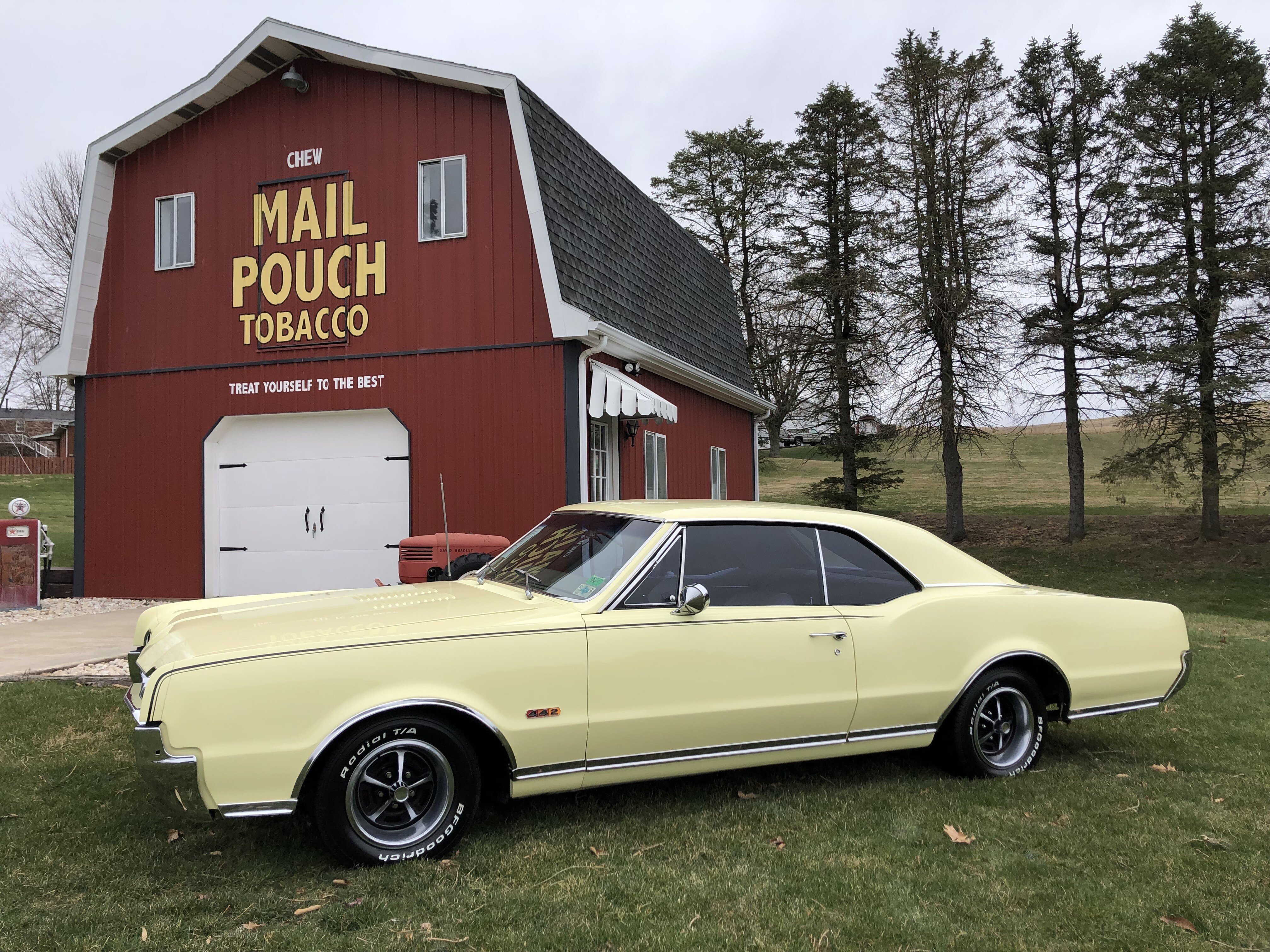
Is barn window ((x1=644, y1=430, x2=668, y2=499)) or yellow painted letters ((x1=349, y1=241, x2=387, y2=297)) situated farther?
barn window ((x1=644, y1=430, x2=668, y2=499))

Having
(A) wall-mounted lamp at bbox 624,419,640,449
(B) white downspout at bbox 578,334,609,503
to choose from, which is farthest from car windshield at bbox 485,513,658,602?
(A) wall-mounted lamp at bbox 624,419,640,449

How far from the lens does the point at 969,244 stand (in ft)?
70.7

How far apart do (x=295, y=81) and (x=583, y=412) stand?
5.37 metres

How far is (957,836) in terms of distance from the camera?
3.76 meters

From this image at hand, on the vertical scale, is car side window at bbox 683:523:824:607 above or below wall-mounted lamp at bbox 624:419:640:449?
below

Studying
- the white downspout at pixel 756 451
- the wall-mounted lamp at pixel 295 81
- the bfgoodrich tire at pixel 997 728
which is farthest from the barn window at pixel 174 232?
the bfgoodrich tire at pixel 997 728

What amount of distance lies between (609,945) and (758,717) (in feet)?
4.38

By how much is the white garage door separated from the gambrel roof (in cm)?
251

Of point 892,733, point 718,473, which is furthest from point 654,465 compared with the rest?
point 892,733

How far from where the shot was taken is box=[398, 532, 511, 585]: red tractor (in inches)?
310

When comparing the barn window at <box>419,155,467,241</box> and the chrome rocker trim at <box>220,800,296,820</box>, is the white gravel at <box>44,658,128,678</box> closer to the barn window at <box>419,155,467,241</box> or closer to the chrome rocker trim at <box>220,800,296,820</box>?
the chrome rocker trim at <box>220,800,296,820</box>

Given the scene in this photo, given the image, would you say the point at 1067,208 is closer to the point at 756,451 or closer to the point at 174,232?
the point at 756,451

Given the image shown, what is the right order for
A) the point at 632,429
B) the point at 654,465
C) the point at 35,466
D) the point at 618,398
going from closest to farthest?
1. the point at 618,398
2. the point at 632,429
3. the point at 654,465
4. the point at 35,466

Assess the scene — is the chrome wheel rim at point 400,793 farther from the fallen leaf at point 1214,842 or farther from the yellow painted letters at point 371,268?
the yellow painted letters at point 371,268
